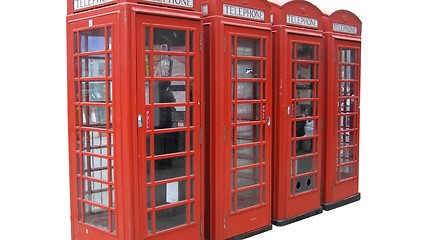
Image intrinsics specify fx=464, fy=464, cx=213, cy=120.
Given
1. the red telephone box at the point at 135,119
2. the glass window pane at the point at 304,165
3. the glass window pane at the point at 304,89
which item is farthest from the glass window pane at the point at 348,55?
the red telephone box at the point at 135,119

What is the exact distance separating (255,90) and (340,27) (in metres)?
1.95

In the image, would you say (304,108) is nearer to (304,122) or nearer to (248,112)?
(304,122)

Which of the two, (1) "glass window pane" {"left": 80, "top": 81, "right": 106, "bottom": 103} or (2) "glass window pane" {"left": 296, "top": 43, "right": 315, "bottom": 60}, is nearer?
(1) "glass window pane" {"left": 80, "top": 81, "right": 106, "bottom": 103}

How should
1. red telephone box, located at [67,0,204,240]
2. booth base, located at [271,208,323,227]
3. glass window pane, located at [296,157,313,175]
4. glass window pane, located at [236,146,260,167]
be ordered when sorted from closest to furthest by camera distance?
red telephone box, located at [67,0,204,240], glass window pane, located at [236,146,260,167], booth base, located at [271,208,323,227], glass window pane, located at [296,157,313,175]

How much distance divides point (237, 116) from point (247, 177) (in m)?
0.76

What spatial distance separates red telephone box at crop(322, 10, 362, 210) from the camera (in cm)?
634

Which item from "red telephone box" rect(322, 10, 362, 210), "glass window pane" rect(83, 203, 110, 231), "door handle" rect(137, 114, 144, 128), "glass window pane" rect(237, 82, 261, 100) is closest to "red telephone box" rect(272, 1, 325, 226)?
"red telephone box" rect(322, 10, 362, 210)

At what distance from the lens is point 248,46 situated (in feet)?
17.1

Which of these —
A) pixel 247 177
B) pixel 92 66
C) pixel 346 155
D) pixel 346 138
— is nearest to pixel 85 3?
pixel 92 66

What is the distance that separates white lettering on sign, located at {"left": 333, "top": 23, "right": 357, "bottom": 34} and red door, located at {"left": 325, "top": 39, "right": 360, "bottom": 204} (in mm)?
159

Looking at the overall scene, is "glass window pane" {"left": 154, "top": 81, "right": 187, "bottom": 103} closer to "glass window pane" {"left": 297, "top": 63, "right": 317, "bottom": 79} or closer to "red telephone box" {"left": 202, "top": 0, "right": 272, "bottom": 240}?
"red telephone box" {"left": 202, "top": 0, "right": 272, "bottom": 240}

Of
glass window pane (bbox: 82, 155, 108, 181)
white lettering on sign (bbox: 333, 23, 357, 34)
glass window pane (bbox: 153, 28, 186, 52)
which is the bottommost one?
glass window pane (bbox: 82, 155, 108, 181)

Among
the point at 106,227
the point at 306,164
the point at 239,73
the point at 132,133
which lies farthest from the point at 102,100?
the point at 306,164

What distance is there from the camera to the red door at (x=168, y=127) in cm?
427
